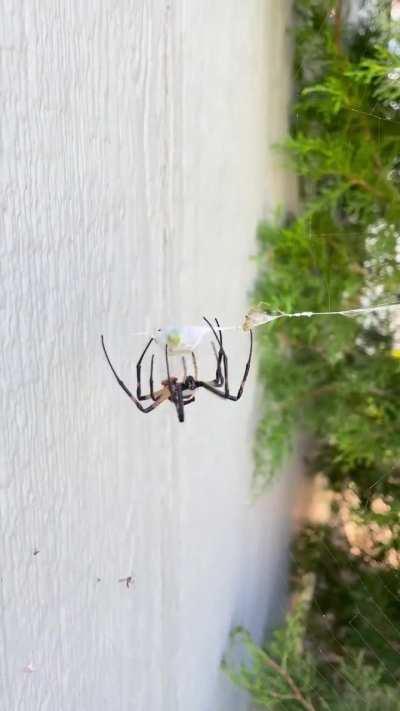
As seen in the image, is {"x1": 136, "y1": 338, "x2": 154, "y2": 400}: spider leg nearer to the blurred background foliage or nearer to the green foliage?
the blurred background foliage

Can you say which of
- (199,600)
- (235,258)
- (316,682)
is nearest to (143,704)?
(199,600)

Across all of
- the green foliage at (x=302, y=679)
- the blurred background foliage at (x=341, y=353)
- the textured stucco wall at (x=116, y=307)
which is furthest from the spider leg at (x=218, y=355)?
the green foliage at (x=302, y=679)

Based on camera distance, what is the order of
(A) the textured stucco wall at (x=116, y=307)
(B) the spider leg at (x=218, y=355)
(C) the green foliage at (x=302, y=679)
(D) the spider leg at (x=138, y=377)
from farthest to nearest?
(C) the green foliage at (x=302, y=679)
(B) the spider leg at (x=218, y=355)
(D) the spider leg at (x=138, y=377)
(A) the textured stucco wall at (x=116, y=307)

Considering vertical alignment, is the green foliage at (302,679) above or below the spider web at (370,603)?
below

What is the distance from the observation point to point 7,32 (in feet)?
0.97

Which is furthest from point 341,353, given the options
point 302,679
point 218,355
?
point 302,679

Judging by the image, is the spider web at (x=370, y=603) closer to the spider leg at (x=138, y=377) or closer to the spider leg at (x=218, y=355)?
the spider leg at (x=218, y=355)

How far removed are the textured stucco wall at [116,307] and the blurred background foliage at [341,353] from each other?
80mm

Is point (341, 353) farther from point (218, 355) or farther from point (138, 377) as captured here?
point (138, 377)

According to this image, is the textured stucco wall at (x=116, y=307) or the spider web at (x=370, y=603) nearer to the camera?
the textured stucco wall at (x=116, y=307)

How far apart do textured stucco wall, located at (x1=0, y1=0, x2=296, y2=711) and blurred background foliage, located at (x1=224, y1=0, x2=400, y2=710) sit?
0.08 m

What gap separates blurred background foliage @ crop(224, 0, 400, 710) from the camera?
2.47 ft

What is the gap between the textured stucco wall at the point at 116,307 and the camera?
0.33m

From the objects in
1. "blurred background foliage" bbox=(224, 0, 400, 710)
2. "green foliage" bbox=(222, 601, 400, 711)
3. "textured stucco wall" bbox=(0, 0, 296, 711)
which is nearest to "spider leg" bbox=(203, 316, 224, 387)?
"textured stucco wall" bbox=(0, 0, 296, 711)
